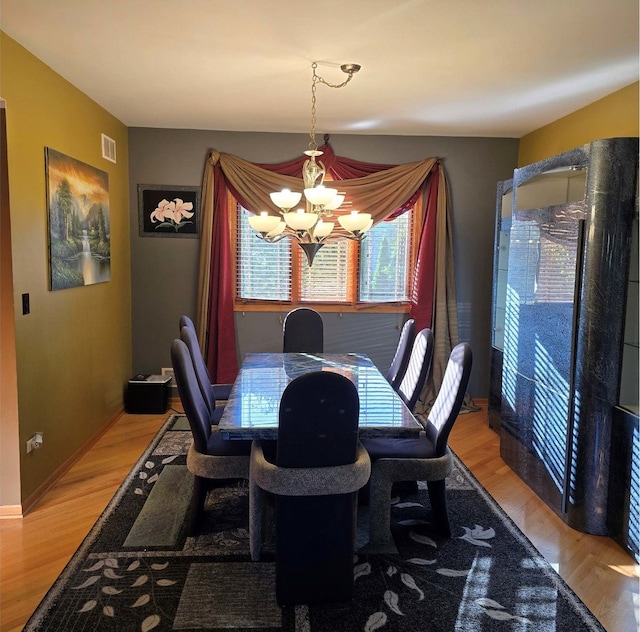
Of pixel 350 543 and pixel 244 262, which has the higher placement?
pixel 244 262

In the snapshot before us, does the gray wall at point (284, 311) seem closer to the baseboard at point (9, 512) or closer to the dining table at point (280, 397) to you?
the dining table at point (280, 397)

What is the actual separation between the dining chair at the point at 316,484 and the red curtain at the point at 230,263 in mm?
2772

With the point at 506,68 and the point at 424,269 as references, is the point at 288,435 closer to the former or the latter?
the point at 506,68

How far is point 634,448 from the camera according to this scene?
2.67 m

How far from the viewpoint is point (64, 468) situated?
138 inches

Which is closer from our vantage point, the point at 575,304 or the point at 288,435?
the point at 288,435

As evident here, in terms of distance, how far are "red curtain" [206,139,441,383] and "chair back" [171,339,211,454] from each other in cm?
221

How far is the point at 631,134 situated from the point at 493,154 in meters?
1.74

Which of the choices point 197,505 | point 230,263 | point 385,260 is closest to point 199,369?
point 197,505

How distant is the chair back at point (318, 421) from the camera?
200cm

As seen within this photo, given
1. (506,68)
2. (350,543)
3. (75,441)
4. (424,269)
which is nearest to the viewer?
(350,543)

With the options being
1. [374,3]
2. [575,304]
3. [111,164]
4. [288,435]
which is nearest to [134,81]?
[111,164]

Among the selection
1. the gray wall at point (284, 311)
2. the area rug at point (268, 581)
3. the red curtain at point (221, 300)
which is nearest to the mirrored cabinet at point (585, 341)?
the area rug at point (268, 581)

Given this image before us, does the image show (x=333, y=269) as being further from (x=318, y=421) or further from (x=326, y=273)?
(x=318, y=421)
